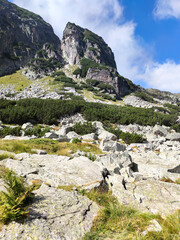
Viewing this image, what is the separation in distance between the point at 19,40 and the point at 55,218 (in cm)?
11317

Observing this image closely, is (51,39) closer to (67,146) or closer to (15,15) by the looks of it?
(15,15)

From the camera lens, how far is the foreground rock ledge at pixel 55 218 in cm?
222

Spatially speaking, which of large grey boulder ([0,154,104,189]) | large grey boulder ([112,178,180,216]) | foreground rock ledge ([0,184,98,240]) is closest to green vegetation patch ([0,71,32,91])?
large grey boulder ([0,154,104,189])

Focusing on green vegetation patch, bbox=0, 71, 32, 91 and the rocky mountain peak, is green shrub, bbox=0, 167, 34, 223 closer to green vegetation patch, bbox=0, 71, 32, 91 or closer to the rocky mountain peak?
green vegetation patch, bbox=0, 71, 32, 91

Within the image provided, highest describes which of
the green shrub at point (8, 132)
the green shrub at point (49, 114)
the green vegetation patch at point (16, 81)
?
the green vegetation patch at point (16, 81)

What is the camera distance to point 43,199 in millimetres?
3014

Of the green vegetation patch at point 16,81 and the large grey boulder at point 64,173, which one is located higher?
the green vegetation patch at point 16,81

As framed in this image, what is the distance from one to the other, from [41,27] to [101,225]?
5478 inches

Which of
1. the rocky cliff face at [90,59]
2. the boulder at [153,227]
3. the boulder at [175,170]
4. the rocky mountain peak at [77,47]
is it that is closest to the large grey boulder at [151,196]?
the boulder at [153,227]

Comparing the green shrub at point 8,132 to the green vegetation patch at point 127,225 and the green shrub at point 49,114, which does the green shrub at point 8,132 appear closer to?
the green shrub at point 49,114

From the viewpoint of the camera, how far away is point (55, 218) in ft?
8.62

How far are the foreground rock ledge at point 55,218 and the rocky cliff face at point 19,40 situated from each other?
280 ft

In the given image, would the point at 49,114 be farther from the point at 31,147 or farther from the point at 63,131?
the point at 31,147

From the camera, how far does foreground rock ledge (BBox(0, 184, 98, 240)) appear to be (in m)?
2.22
